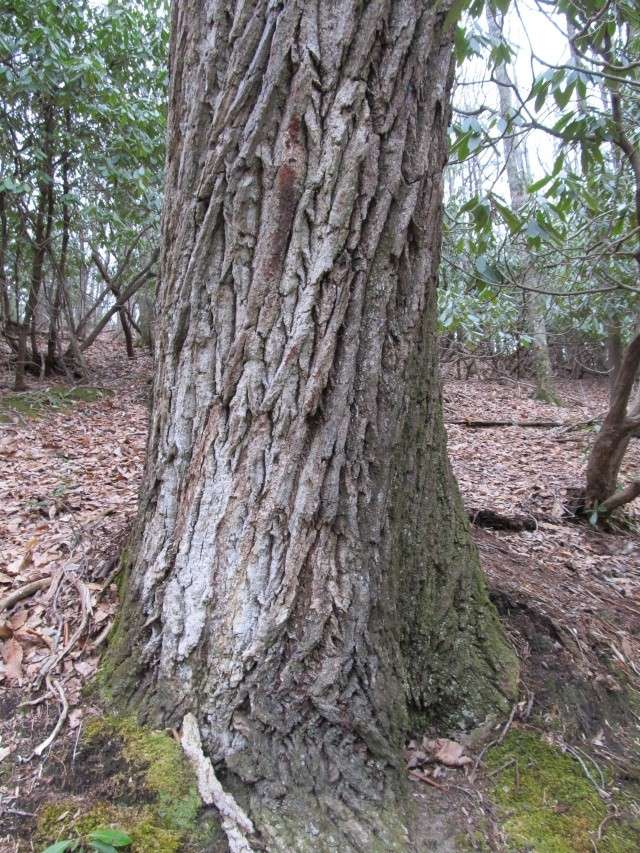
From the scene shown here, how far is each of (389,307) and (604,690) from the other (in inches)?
61.5

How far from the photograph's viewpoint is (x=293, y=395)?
141cm

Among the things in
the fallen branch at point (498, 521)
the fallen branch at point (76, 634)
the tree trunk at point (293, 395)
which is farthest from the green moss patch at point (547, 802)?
the fallen branch at point (498, 521)

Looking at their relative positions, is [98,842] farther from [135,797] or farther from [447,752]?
[447,752]

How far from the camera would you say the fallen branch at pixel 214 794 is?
50.2 inches

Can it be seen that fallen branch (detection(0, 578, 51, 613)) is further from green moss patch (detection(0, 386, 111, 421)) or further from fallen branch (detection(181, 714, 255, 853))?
green moss patch (detection(0, 386, 111, 421))

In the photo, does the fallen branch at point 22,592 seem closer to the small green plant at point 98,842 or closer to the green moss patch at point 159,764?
the green moss patch at point 159,764

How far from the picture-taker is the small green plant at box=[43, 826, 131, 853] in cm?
119

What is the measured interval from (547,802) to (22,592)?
6.48 feet

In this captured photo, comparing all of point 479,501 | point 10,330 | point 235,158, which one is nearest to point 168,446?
point 235,158

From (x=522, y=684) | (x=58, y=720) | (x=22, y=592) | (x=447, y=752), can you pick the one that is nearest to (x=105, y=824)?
(x=58, y=720)

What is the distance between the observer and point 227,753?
4.64ft

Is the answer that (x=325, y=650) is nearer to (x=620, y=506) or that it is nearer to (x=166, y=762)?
(x=166, y=762)

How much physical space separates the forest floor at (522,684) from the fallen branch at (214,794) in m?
0.06

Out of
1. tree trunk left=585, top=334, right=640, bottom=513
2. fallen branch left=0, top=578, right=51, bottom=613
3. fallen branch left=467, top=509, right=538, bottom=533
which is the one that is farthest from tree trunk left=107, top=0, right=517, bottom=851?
tree trunk left=585, top=334, right=640, bottom=513
